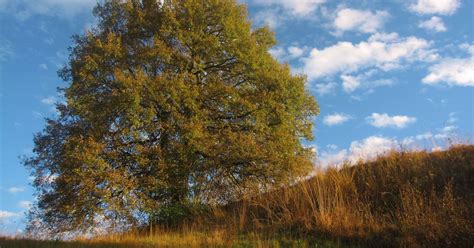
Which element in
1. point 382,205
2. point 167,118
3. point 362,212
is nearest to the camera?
point 362,212

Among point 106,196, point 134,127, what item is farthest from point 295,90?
point 106,196

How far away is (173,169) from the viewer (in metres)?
17.6

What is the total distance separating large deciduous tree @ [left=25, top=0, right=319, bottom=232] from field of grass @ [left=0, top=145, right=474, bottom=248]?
3.09 m

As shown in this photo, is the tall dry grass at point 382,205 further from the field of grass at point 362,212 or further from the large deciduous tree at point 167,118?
the large deciduous tree at point 167,118

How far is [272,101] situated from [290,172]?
9.69 feet

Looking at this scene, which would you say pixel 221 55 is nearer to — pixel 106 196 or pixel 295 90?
pixel 295 90

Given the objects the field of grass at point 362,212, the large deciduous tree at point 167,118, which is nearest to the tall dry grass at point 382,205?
the field of grass at point 362,212

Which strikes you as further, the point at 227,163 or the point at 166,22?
the point at 166,22

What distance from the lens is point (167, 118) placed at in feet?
60.5

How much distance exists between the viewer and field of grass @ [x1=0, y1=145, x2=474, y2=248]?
9.99 meters

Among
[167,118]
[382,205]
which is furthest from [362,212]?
[167,118]

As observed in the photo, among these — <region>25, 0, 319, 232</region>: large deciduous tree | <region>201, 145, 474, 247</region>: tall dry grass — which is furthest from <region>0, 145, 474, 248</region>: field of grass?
<region>25, 0, 319, 232</region>: large deciduous tree

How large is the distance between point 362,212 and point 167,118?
31.2 ft

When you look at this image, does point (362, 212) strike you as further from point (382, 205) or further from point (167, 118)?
point (167, 118)
